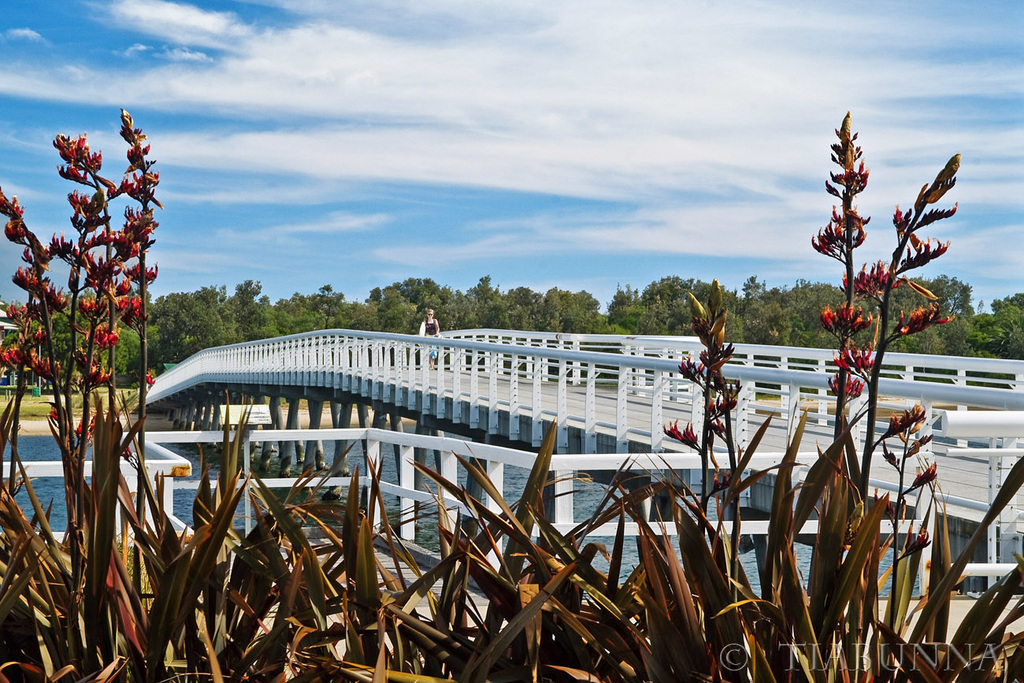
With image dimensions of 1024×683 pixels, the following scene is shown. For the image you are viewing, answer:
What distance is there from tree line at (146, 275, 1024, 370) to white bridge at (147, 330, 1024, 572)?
22.4 m

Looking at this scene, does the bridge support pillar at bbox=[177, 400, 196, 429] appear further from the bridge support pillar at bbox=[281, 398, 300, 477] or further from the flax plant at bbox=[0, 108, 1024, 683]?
the flax plant at bbox=[0, 108, 1024, 683]

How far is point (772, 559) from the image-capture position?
2.13 m

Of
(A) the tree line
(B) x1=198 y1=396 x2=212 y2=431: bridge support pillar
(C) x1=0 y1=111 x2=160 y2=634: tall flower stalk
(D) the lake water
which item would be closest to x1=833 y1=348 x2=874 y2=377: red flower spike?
(D) the lake water

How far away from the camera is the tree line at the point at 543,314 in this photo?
52094 mm

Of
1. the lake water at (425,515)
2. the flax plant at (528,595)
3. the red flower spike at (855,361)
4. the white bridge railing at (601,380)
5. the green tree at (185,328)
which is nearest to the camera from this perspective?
the flax plant at (528,595)

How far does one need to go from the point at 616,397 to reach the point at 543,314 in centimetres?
7287

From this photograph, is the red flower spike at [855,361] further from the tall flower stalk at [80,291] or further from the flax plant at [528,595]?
the tall flower stalk at [80,291]

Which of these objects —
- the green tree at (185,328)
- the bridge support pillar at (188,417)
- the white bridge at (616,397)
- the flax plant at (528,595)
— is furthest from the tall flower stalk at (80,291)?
the green tree at (185,328)

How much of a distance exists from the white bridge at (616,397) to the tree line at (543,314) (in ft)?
73.4

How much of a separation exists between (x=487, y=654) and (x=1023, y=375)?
1510 centimetres

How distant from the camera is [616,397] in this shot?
1664 centimetres

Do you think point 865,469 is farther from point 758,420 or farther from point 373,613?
point 758,420

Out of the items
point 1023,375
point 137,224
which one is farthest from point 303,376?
point 137,224

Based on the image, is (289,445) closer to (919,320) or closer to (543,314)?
(919,320)
